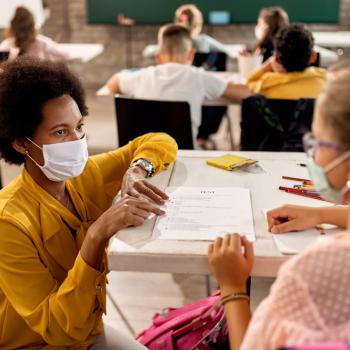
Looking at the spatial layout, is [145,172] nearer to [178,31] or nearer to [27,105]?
[27,105]

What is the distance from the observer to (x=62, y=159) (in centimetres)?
149

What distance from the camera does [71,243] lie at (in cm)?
148

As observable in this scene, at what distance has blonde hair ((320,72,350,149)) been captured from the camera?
2.86 feet

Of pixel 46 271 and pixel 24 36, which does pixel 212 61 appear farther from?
pixel 46 271

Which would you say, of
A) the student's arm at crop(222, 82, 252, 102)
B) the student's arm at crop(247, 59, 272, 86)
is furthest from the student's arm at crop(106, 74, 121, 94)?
the student's arm at crop(247, 59, 272, 86)

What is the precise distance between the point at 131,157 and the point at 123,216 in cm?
50

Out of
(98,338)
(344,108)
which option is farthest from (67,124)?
(344,108)

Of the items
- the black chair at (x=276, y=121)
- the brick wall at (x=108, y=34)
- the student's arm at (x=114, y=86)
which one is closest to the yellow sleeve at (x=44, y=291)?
the black chair at (x=276, y=121)

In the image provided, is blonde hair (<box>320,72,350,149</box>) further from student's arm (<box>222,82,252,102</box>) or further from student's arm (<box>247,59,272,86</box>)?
student's arm (<box>247,59,272,86</box>)

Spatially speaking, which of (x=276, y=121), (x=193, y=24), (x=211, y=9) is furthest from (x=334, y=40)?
(x=276, y=121)

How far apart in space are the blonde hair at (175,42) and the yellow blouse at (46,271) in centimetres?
166

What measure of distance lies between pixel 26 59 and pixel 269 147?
1504 mm

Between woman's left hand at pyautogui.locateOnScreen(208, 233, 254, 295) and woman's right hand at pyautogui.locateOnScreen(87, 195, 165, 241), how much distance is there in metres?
0.22

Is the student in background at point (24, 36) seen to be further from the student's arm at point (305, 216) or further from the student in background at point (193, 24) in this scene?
the student's arm at point (305, 216)
